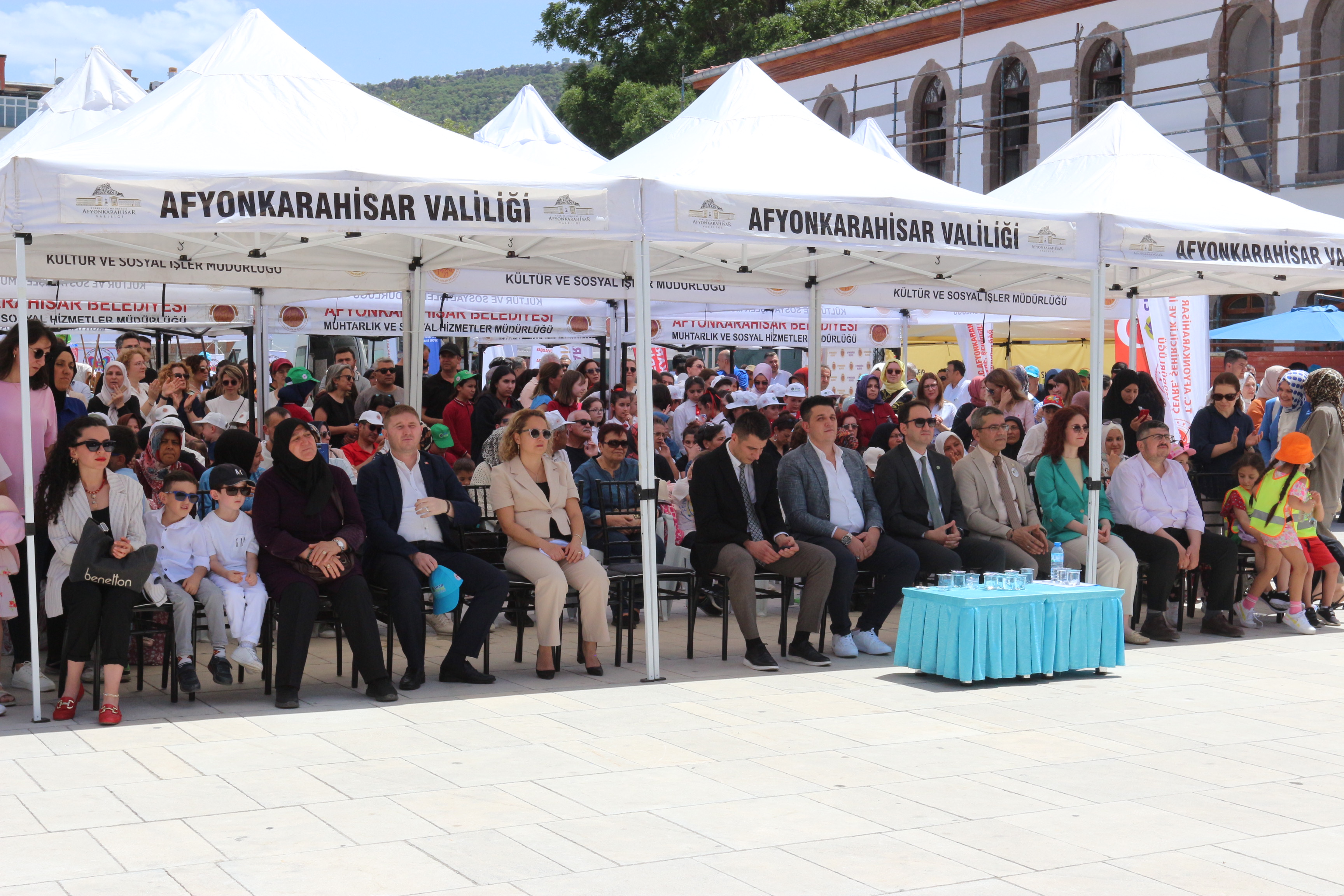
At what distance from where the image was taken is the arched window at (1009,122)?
30906mm

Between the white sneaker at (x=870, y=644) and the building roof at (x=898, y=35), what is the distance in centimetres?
2086

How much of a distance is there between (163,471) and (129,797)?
10.7 ft

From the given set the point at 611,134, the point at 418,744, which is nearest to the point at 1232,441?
the point at 418,744

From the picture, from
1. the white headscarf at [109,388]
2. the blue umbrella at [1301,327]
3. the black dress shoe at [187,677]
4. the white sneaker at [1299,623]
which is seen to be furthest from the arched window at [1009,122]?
the black dress shoe at [187,677]

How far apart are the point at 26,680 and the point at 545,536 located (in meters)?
2.71

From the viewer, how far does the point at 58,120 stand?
482 inches

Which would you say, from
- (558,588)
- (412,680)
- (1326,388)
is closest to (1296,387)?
(1326,388)

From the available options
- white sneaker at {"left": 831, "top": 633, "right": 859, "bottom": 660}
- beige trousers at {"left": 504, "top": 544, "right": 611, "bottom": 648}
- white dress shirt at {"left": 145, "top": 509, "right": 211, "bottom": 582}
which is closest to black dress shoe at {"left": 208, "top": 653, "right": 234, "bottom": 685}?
white dress shirt at {"left": 145, "top": 509, "right": 211, "bottom": 582}

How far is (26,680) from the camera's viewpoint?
7.11 m

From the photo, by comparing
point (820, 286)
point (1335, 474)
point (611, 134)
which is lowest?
point (1335, 474)

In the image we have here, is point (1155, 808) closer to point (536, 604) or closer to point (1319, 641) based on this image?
point (536, 604)

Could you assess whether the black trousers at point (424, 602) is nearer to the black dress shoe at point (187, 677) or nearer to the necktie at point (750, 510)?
the black dress shoe at point (187, 677)

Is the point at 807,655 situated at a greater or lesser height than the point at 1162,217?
lesser

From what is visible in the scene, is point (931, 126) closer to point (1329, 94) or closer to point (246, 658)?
point (1329, 94)
